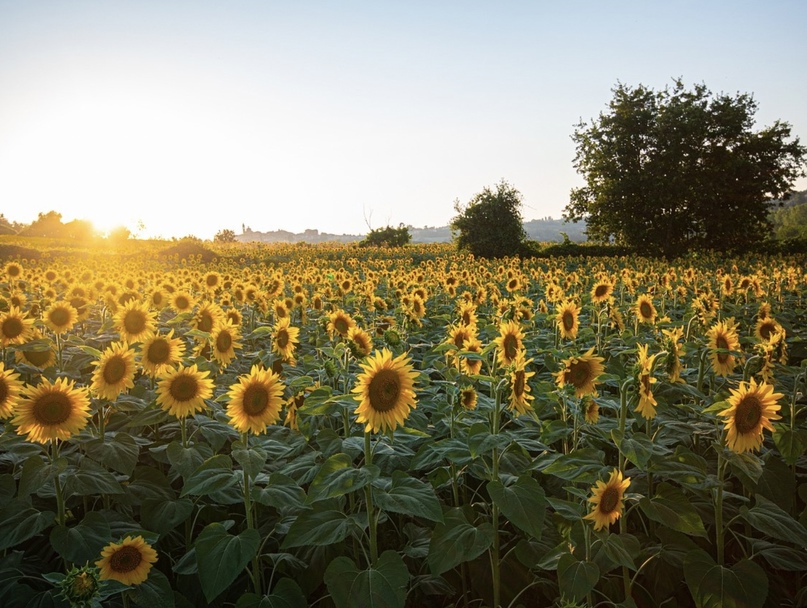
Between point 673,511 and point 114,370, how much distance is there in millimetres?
3254

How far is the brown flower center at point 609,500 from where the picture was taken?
246 cm

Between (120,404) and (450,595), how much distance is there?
228 centimetres

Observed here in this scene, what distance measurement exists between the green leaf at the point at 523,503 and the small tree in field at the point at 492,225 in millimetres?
27564

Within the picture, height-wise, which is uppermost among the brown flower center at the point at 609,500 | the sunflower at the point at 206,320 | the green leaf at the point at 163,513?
the sunflower at the point at 206,320

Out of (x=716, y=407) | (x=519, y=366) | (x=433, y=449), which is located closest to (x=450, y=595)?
(x=433, y=449)

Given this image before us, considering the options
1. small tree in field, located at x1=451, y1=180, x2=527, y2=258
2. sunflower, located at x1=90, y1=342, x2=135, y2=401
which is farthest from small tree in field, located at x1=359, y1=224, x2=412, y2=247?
sunflower, located at x1=90, y1=342, x2=135, y2=401

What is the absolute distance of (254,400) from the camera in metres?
2.90

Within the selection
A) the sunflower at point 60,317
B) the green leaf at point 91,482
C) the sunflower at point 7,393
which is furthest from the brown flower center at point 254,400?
the sunflower at point 60,317

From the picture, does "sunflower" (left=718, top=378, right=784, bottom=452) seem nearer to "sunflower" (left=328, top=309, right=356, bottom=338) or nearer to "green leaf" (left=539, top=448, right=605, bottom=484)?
"green leaf" (left=539, top=448, right=605, bottom=484)

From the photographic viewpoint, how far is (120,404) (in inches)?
130

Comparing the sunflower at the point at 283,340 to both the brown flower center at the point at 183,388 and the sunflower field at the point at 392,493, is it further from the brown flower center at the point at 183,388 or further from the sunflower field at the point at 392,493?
the brown flower center at the point at 183,388

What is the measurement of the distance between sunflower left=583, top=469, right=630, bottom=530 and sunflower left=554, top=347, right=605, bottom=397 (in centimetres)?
82

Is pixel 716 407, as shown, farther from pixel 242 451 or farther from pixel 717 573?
pixel 242 451

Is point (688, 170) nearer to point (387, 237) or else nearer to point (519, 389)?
point (387, 237)
